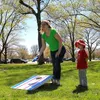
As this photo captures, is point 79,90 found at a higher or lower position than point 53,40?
lower

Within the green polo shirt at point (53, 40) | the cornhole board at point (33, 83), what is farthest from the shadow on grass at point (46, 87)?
the green polo shirt at point (53, 40)

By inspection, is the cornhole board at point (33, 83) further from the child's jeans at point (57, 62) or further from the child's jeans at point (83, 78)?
the child's jeans at point (83, 78)

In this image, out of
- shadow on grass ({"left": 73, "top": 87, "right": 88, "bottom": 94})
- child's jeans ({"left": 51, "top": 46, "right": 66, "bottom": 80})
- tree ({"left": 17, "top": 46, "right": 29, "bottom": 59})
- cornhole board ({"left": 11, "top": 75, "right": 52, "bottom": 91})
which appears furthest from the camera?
tree ({"left": 17, "top": 46, "right": 29, "bottom": 59})

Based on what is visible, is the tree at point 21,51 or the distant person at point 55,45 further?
the tree at point 21,51

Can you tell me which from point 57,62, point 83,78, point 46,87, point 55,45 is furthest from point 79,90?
point 55,45

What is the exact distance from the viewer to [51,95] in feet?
22.8

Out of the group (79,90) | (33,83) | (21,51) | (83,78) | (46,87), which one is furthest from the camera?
(21,51)

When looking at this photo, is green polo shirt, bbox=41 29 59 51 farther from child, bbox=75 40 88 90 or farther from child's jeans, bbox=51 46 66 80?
child, bbox=75 40 88 90

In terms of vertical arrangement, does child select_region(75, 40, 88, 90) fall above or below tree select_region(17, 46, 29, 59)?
below

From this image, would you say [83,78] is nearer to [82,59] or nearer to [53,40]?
[82,59]

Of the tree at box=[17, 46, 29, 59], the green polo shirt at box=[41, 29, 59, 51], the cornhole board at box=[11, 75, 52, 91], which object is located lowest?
the cornhole board at box=[11, 75, 52, 91]

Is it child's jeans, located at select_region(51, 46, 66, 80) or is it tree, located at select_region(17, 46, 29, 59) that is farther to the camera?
tree, located at select_region(17, 46, 29, 59)

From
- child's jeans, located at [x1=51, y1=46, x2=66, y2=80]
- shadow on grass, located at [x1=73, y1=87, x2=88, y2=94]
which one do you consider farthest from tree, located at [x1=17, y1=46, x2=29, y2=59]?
shadow on grass, located at [x1=73, y1=87, x2=88, y2=94]

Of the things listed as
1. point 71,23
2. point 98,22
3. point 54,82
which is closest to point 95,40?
point 71,23
